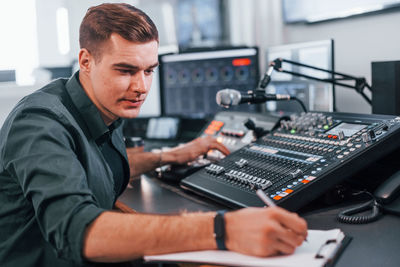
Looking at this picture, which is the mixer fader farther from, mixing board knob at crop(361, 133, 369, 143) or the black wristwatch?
the black wristwatch

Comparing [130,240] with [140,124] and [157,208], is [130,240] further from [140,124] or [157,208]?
[140,124]

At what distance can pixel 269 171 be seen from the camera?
111 cm

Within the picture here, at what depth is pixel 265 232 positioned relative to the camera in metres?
0.69

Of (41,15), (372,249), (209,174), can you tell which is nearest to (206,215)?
(372,249)

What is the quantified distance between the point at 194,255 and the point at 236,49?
149cm

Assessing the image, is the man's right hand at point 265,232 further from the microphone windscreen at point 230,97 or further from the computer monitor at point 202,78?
the computer monitor at point 202,78

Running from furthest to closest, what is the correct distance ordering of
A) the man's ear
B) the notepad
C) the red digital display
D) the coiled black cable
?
the red digital display, the man's ear, the coiled black cable, the notepad

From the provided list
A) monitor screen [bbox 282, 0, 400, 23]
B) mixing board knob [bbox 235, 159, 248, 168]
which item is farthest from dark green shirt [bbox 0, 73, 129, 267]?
monitor screen [bbox 282, 0, 400, 23]

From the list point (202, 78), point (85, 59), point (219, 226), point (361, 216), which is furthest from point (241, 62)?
point (219, 226)

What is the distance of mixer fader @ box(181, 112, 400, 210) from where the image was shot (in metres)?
1.00

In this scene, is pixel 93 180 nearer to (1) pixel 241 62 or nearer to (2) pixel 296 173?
(2) pixel 296 173

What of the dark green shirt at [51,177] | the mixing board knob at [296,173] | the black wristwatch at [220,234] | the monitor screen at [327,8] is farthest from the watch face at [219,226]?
the monitor screen at [327,8]

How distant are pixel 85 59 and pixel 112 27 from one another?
0.11m

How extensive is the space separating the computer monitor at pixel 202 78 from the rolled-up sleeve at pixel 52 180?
130 centimetres
